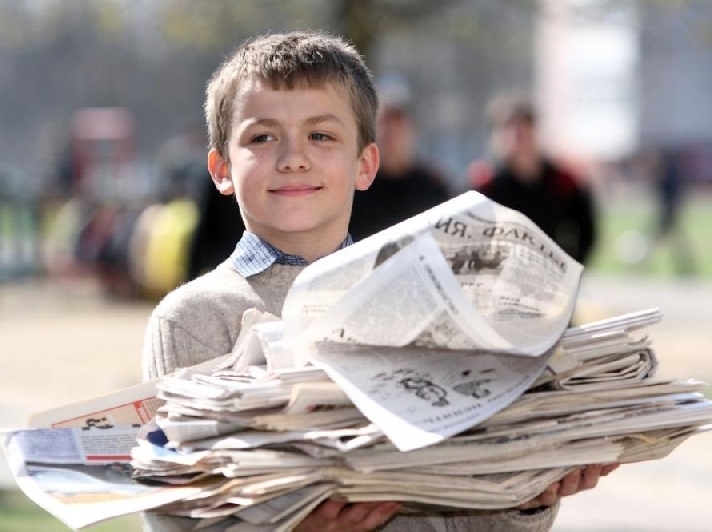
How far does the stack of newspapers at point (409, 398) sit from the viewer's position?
1.99 m

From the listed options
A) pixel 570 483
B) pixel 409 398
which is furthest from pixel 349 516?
pixel 570 483

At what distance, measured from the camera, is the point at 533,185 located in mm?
7438

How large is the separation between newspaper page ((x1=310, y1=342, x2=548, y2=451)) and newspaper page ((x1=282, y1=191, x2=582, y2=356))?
3 centimetres

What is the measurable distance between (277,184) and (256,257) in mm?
152

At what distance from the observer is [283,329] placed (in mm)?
2111

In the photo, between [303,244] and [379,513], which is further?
[303,244]

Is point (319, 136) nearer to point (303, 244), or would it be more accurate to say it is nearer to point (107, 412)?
point (303, 244)

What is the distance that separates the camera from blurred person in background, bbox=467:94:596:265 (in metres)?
7.38

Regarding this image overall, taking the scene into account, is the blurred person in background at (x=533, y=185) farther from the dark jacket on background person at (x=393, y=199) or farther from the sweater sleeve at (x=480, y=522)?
the sweater sleeve at (x=480, y=522)

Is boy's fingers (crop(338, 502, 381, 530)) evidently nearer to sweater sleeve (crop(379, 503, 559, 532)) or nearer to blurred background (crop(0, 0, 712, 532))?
sweater sleeve (crop(379, 503, 559, 532))

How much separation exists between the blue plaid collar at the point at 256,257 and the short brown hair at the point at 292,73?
171 mm

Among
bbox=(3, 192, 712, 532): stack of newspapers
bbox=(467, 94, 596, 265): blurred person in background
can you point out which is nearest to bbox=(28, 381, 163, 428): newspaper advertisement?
bbox=(3, 192, 712, 532): stack of newspapers

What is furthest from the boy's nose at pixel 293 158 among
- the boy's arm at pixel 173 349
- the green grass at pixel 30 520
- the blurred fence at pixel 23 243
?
the blurred fence at pixel 23 243

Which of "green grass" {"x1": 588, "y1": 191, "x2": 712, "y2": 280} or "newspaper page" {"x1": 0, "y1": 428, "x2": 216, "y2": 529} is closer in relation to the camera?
"newspaper page" {"x1": 0, "y1": 428, "x2": 216, "y2": 529}
